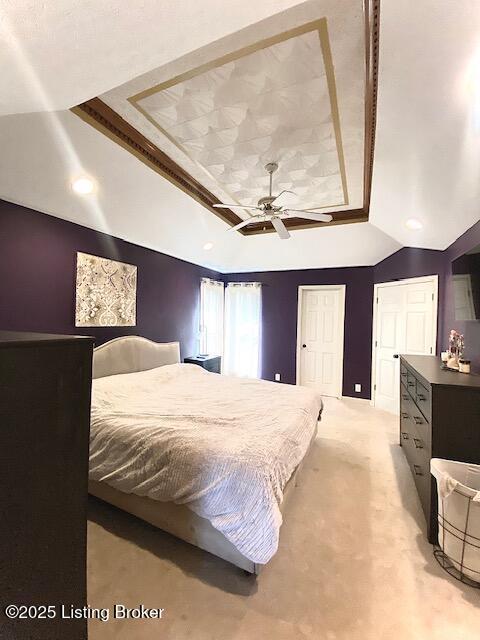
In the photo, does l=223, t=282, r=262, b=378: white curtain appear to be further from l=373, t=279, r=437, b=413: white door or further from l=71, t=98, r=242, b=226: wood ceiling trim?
l=71, t=98, r=242, b=226: wood ceiling trim

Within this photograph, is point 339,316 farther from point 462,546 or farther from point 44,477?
point 44,477

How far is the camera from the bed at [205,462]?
1.62 m

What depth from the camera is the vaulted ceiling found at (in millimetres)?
1137

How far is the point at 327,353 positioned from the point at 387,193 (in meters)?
3.36

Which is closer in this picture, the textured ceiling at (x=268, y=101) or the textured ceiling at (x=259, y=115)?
the textured ceiling at (x=268, y=101)

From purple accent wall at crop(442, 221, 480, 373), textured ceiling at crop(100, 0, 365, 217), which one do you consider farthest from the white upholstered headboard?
purple accent wall at crop(442, 221, 480, 373)

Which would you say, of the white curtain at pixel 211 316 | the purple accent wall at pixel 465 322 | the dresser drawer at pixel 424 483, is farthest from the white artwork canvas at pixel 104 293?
the purple accent wall at pixel 465 322

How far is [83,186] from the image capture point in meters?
2.82

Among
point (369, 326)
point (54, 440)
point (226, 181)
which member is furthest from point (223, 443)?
point (369, 326)

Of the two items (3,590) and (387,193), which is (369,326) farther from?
(3,590)

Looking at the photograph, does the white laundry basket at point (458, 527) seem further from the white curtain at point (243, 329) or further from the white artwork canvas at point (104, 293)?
the white curtain at point (243, 329)

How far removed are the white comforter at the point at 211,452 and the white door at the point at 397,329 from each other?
232 centimetres

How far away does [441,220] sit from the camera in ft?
9.86

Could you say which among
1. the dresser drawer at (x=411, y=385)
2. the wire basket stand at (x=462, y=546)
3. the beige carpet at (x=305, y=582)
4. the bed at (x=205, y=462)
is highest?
the dresser drawer at (x=411, y=385)
